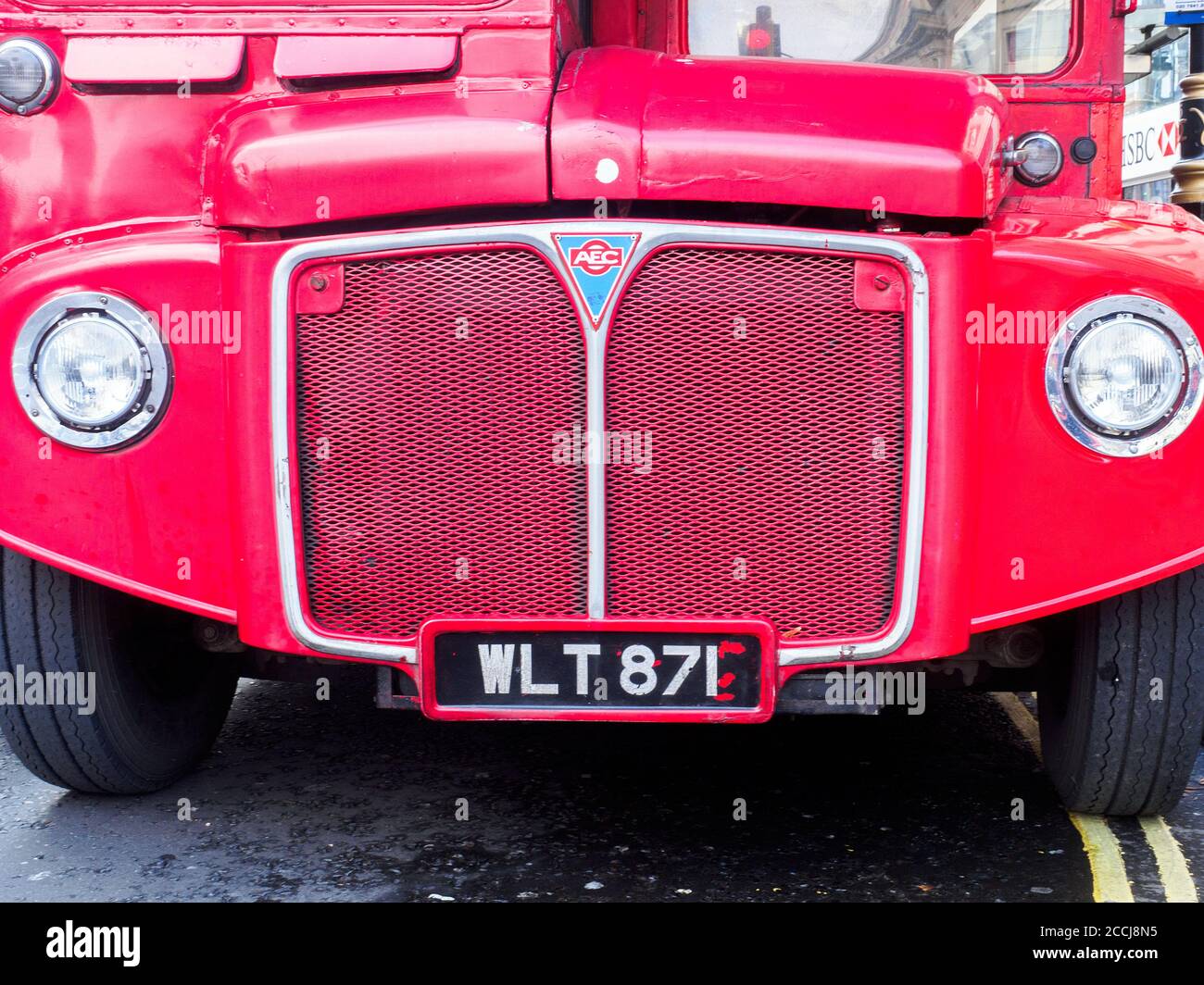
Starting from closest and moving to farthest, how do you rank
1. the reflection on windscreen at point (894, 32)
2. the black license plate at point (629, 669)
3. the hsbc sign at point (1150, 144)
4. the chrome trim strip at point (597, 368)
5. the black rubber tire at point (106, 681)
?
the chrome trim strip at point (597, 368), the black license plate at point (629, 669), the black rubber tire at point (106, 681), the reflection on windscreen at point (894, 32), the hsbc sign at point (1150, 144)

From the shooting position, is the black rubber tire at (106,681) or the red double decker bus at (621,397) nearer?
the red double decker bus at (621,397)

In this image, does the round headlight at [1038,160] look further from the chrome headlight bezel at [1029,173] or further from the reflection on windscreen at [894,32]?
the reflection on windscreen at [894,32]

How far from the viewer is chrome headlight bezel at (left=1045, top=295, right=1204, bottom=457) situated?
258 centimetres

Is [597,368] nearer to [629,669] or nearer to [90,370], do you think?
[629,669]

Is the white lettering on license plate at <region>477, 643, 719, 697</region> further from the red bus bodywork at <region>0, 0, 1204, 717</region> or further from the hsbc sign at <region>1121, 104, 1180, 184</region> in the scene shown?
the hsbc sign at <region>1121, 104, 1180, 184</region>

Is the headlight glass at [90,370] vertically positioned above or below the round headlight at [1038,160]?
below

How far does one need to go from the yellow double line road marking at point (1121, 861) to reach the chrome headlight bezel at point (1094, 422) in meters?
0.91

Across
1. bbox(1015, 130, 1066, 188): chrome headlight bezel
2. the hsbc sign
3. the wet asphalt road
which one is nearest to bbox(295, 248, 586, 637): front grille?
the wet asphalt road

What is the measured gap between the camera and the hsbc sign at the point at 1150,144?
33.5 ft

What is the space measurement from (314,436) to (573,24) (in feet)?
4.00

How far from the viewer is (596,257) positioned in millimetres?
2531

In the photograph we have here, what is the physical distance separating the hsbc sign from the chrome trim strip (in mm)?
8382

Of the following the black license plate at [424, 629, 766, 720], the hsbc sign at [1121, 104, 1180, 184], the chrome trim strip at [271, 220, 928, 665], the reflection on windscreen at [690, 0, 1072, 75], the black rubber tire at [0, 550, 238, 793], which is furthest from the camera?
the hsbc sign at [1121, 104, 1180, 184]

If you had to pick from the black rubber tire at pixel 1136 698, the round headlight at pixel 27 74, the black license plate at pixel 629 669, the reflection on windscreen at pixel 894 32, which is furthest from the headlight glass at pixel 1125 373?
the round headlight at pixel 27 74
